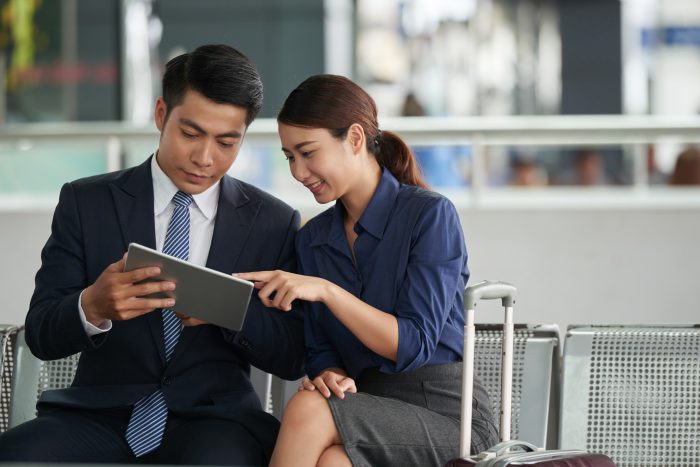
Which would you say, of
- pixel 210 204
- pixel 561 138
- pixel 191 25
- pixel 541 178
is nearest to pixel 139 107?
pixel 191 25

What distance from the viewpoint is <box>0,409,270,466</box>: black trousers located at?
2521mm

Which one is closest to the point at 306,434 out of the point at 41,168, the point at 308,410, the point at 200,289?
the point at 308,410

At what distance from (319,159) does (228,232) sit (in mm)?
299

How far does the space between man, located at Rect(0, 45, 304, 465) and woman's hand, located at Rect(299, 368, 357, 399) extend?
0.23 metres

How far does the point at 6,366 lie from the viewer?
3211mm

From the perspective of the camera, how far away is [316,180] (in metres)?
2.70

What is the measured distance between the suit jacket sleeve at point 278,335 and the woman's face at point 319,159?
8.6 inches

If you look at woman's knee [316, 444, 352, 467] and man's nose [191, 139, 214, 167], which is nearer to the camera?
woman's knee [316, 444, 352, 467]

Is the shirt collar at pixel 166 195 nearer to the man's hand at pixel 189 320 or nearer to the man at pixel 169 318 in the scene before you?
the man at pixel 169 318

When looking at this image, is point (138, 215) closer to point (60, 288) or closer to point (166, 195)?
point (166, 195)

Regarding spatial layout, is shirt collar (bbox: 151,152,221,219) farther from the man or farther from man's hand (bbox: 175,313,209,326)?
man's hand (bbox: 175,313,209,326)

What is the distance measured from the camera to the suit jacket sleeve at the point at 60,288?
2598 mm

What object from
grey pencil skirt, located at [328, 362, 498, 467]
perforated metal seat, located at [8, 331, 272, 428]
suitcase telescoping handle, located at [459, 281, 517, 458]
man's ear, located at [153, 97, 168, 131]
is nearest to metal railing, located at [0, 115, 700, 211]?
perforated metal seat, located at [8, 331, 272, 428]

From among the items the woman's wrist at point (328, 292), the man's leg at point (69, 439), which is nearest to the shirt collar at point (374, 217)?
the woman's wrist at point (328, 292)
